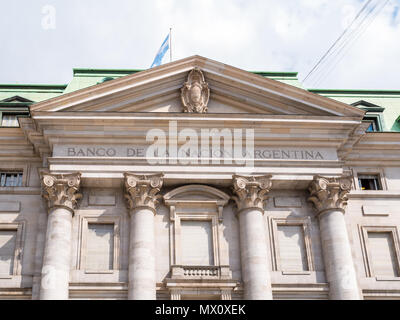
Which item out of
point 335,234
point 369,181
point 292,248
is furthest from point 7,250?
point 369,181

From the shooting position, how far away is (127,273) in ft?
110

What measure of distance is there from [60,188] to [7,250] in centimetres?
426

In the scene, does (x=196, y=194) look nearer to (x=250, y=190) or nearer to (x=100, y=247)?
(x=250, y=190)

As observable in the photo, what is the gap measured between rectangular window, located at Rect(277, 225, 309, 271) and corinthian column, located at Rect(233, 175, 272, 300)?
4.23ft

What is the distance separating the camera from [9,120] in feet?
130

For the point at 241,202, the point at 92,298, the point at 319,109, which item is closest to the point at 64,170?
the point at 92,298

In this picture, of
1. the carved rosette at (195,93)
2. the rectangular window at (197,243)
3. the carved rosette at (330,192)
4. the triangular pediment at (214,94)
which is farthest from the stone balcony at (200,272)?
the triangular pediment at (214,94)

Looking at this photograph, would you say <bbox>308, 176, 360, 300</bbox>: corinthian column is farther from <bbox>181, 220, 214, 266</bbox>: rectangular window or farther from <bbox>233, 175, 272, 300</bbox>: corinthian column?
<bbox>181, 220, 214, 266</bbox>: rectangular window

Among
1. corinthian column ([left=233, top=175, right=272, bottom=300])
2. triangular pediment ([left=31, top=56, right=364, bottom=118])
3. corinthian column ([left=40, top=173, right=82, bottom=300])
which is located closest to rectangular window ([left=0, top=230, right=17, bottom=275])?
corinthian column ([left=40, top=173, right=82, bottom=300])

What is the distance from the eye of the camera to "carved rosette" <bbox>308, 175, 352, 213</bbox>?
35.6m

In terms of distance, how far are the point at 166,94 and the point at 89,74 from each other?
6.92 metres

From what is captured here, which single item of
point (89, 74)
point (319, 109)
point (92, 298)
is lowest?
point (92, 298)
